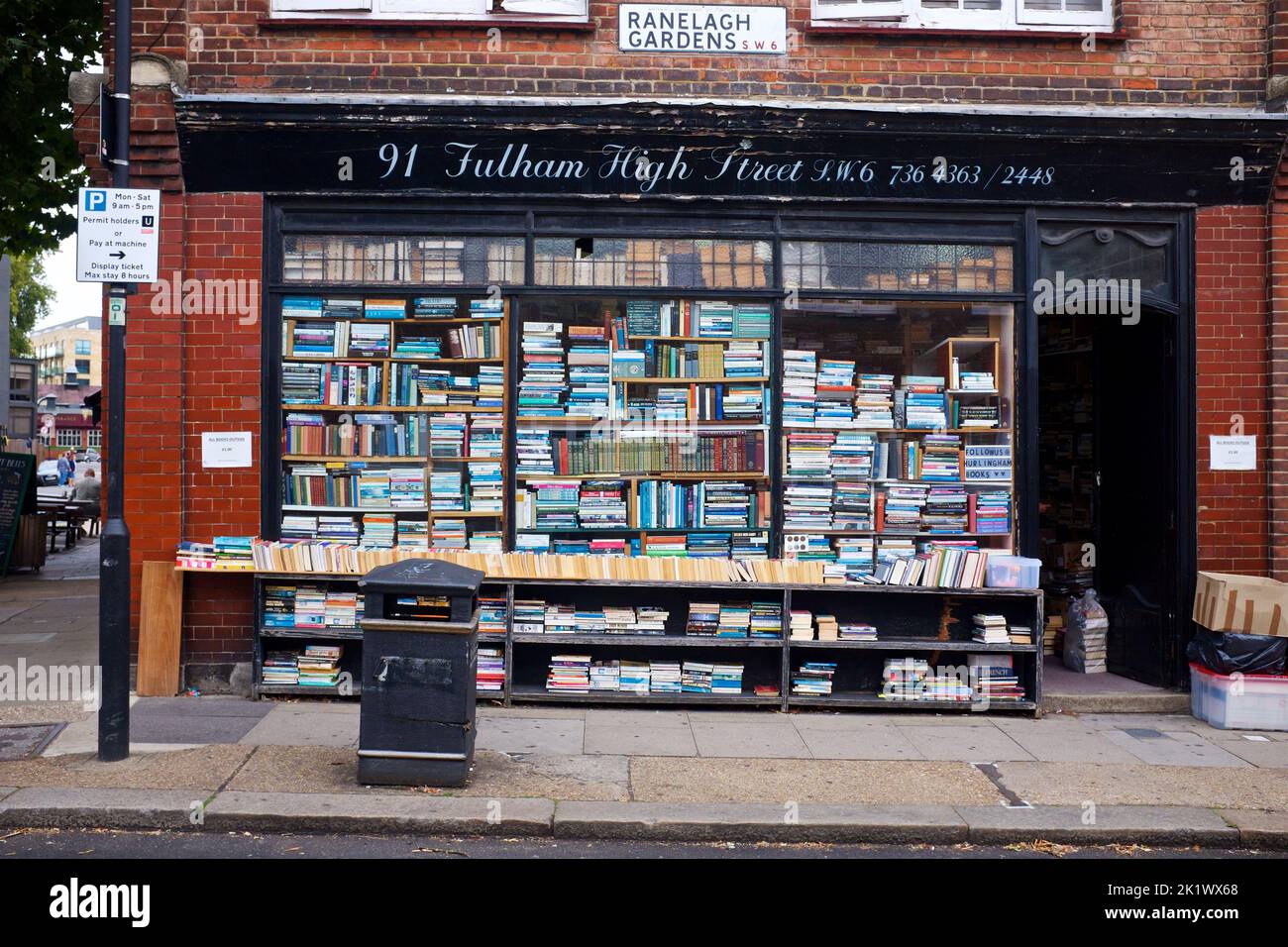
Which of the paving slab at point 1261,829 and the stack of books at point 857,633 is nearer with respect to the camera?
the paving slab at point 1261,829

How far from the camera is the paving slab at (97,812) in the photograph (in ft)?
19.2

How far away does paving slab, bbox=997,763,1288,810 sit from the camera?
21.4 feet

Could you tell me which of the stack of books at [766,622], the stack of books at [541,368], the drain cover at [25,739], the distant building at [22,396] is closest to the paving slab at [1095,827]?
the stack of books at [766,622]

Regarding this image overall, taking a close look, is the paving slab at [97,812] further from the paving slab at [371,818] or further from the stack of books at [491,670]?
the stack of books at [491,670]

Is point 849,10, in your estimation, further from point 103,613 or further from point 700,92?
point 103,613

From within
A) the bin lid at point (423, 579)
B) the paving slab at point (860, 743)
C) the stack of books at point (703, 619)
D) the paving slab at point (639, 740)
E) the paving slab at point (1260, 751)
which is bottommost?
the paving slab at point (1260, 751)

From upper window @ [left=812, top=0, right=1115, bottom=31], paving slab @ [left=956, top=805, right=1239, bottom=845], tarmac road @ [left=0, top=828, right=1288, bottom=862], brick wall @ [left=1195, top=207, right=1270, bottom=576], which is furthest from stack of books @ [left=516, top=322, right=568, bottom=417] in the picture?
brick wall @ [left=1195, top=207, right=1270, bottom=576]

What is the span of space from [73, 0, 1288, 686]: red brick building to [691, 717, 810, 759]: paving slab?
2.70 m

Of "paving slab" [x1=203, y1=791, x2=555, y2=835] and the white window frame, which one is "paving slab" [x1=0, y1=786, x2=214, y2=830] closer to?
"paving slab" [x1=203, y1=791, x2=555, y2=835]

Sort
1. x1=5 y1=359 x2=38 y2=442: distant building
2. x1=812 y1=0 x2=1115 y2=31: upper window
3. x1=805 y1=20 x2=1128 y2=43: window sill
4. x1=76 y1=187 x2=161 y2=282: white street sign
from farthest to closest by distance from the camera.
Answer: x1=5 y1=359 x2=38 y2=442: distant building → x1=812 y1=0 x2=1115 y2=31: upper window → x1=805 y1=20 x2=1128 y2=43: window sill → x1=76 y1=187 x2=161 y2=282: white street sign

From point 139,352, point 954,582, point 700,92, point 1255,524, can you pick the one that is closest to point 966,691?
point 954,582

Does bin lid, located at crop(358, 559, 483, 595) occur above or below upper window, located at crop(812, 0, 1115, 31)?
below

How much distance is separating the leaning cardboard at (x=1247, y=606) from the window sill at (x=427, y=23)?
6.67 meters

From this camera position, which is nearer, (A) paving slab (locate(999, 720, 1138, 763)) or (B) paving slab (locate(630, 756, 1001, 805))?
(B) paving slab (locate(630, 756, 1001, 805))
